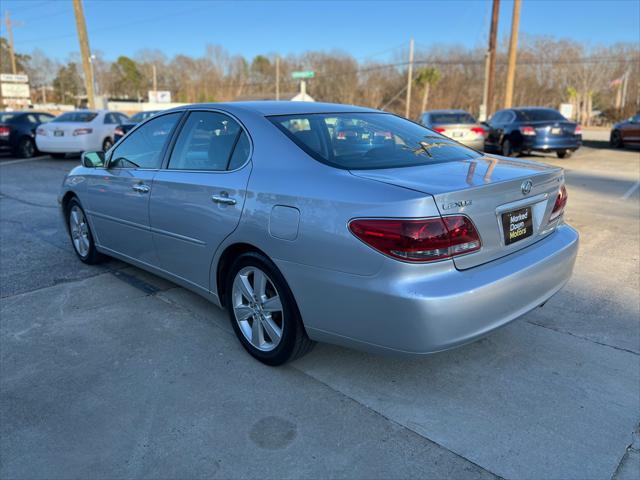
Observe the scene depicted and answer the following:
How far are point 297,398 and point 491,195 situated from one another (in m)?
1.52

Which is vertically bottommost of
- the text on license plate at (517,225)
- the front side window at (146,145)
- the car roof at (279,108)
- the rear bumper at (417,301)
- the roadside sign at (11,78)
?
the rear bumper at (417,301)

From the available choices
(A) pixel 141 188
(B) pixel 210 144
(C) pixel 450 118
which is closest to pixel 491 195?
(B) pixel 210 144

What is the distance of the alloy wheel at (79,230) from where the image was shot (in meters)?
5.09

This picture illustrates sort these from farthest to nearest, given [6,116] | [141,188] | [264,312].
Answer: [6,116], [141,188], [264,312]

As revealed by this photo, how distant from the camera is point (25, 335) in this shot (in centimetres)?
363

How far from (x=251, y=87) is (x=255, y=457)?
8086cm

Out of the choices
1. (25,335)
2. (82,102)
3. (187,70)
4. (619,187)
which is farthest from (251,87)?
(25,335)

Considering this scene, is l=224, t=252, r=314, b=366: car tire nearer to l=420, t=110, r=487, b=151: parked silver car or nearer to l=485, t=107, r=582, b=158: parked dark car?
l=420, t=110, r=487, b=151: parked silver car

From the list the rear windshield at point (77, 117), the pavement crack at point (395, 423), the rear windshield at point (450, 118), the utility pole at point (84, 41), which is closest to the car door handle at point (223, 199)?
the pavement crack at point (395, 423)

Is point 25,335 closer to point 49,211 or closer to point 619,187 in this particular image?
point 49,211

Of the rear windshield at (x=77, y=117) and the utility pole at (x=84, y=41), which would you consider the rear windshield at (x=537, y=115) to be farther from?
the utility pole at (x=84, y=41)

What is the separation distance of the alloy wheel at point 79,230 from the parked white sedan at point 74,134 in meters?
10.4

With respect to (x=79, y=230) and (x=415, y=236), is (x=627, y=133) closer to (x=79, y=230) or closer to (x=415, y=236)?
(x=79, y=230)

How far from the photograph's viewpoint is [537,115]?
1455 centimetres
